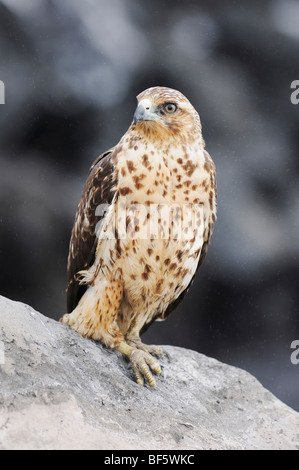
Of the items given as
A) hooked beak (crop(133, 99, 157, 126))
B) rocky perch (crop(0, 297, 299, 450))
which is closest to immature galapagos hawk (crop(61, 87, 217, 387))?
hooked beak (crop(133, 99, 157, 126))

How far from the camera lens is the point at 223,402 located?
307cm

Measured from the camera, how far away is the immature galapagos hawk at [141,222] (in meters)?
2.66

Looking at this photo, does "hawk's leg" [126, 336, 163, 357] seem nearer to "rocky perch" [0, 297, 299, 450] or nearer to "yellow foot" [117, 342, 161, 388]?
"rocky perch" [0, 297, 299, 450]

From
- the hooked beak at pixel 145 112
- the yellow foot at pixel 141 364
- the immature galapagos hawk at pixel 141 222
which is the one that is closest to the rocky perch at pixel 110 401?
the yellow foot at pixel 141 364

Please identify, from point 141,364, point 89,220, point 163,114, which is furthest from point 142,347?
point 163,114

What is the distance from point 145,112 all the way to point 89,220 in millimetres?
572

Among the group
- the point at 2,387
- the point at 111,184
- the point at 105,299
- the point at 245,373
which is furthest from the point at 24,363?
the point at 245,373

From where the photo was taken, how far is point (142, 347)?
3.09m

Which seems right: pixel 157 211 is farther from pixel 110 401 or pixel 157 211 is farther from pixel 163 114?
pixel 110 401

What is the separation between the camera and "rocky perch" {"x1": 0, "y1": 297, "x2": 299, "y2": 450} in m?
2.05

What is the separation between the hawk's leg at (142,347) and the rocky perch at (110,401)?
0.19ft

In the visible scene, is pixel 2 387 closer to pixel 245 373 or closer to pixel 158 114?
pixel 158 114

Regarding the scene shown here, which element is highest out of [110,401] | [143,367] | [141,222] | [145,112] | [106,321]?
[145,112]

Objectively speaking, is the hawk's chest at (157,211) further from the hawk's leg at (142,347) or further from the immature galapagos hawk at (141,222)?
the hawk's leg at (142,347)
